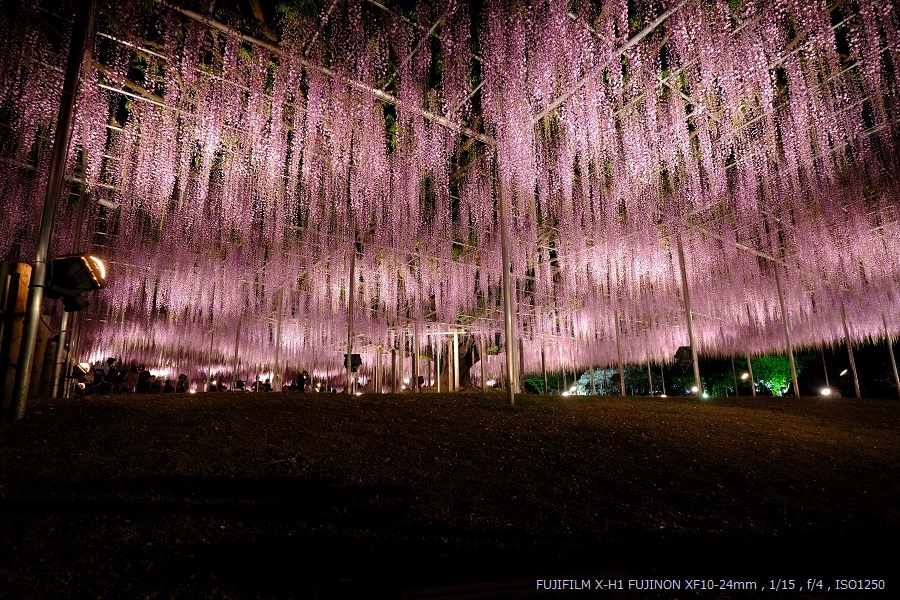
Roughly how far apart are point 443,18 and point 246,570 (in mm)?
6521

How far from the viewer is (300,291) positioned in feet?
54.6

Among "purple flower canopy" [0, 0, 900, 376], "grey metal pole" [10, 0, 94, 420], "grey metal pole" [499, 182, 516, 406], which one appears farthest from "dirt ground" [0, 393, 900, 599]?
"purple flower canopy" [0, 0, 900, 376]

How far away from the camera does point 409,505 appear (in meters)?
3.40

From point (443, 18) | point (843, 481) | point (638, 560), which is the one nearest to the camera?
point (638, 560)

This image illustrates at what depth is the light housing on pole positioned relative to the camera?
463 centimetres

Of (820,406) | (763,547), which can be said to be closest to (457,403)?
(763,547)

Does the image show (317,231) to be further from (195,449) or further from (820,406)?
(820,406)

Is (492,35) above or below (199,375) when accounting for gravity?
above

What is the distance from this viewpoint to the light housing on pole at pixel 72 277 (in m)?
4.63

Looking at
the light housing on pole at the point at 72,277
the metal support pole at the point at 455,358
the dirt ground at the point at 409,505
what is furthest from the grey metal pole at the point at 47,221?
the metal support pole at the point at 455,358

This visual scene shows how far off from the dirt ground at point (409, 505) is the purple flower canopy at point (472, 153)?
480 centimetres

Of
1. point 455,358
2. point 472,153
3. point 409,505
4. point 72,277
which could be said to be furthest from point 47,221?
point 455,358

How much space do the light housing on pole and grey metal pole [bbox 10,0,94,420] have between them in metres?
0.12

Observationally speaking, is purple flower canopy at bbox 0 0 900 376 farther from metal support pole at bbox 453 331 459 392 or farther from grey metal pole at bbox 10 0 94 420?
grey metal pole at bbox 10 0 94 420
